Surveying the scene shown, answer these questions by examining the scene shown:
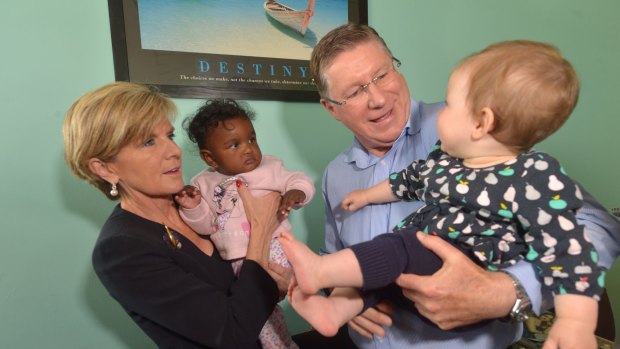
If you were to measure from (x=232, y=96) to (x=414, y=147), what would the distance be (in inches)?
33.6

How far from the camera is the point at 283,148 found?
74.2 inches

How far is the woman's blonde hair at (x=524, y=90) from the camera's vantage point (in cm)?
85

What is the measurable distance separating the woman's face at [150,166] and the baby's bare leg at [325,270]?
53 cm

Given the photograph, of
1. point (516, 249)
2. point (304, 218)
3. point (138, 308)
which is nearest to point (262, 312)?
point (138, 308)

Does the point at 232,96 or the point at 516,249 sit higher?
the point at 232,96

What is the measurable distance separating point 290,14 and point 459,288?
4.65 feet

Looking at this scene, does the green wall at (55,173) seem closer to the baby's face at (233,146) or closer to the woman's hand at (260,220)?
the baby's face at (233,146)

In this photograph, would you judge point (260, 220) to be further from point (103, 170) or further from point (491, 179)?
point (491, 179)

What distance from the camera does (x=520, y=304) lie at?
3.07 ft

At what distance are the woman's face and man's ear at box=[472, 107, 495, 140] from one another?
0.86 m

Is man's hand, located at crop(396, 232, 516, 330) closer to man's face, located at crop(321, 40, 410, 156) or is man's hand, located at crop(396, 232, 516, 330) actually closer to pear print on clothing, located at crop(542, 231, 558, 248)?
pear print on clothing, located at crop(542, 231, 558, 248)

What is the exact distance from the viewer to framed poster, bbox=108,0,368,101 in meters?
1.58

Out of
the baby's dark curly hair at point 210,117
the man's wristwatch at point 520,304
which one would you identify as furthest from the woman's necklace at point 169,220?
the man's wristwatch at point 520,304

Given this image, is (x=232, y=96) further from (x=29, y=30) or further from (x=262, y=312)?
(x=262, y=312)
